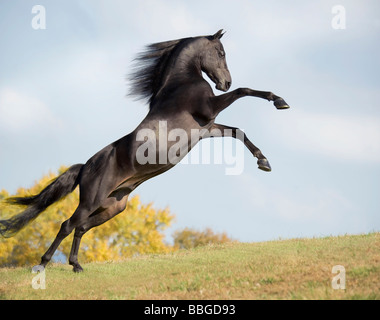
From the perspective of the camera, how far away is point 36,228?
18938 millimetres

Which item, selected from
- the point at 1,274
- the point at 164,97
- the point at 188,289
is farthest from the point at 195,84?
the point at 1,274

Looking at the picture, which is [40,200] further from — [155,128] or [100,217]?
[155,128]

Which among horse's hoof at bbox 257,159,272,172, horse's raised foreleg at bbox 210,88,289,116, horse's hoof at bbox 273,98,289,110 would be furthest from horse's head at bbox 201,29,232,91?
horse's hoof at bbox 257,159,272,172

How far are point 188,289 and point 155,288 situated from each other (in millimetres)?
502

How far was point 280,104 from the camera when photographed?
21.6 ft

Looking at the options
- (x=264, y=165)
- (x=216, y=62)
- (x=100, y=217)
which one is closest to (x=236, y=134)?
(x=264, y=165)

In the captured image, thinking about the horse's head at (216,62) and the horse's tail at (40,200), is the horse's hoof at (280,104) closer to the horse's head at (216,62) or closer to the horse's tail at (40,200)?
the horse's head at (216,62)

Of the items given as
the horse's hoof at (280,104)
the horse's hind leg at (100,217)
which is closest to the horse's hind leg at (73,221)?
the horse's hind leg at (100,217)

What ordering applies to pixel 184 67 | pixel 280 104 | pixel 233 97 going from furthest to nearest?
pixel 184 67
pixel 233 97
pixel 280 104

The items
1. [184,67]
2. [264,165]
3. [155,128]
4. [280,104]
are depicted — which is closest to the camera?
[280,104]

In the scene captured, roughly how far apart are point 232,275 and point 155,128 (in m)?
2.46

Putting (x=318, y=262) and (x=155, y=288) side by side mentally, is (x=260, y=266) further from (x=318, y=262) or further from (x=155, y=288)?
(x=155, y=288)

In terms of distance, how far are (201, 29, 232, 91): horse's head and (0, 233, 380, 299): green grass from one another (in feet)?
10.1
